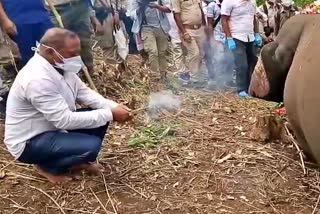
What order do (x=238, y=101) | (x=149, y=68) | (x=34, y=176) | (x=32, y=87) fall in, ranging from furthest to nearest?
(x=149, y=68) < (x=238, y=101) < (x=34, y=176) < (x=32, y=87)

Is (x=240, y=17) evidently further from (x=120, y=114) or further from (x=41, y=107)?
(x=41, y=107)

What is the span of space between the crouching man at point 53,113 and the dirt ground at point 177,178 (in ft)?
0.92

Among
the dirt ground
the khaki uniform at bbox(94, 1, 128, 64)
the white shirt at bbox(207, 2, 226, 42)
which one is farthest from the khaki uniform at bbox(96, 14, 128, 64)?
the dirt ground

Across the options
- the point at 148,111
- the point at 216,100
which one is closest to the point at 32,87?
the point at 148,111

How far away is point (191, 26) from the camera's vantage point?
8.73 metres

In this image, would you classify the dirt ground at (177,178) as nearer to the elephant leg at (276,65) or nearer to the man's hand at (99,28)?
the elephant leg at (276,65)

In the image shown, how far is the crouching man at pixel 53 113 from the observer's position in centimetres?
433

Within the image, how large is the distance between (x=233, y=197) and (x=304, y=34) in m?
1.39

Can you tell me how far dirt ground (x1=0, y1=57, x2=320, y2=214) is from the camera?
4.39 metres

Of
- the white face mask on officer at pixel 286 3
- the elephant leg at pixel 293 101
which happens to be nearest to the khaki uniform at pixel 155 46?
the white face mask on officer at pixel 286 3

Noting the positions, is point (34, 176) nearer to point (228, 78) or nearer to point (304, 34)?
point (304, 34)

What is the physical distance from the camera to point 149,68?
863cm

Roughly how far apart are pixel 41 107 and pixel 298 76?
6.05 feet

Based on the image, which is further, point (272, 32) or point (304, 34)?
point (272, 32)
